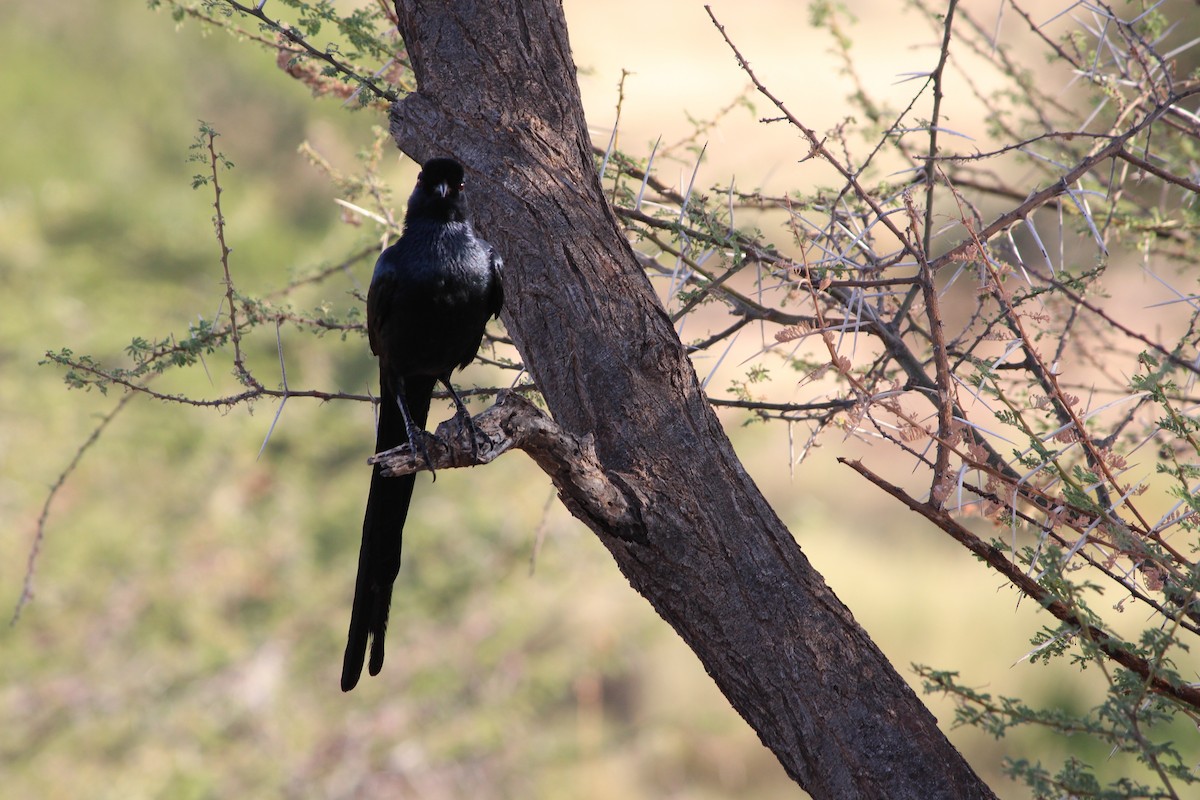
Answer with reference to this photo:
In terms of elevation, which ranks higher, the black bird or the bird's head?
the bird's head

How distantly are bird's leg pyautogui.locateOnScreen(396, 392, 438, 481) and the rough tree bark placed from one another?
0.28 meters

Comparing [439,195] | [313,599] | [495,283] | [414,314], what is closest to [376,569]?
[414,314]

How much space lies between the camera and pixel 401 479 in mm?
2793

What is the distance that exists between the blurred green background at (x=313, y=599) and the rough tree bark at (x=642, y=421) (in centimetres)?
383

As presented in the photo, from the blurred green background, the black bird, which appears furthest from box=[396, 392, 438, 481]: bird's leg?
the blurred green background

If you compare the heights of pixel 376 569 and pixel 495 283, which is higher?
pixel 495 283

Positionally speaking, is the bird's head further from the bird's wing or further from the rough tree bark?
the bird's wing

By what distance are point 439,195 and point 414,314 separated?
0.30 m

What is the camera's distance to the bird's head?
2676 mm

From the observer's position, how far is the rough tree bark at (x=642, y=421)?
2.17 m

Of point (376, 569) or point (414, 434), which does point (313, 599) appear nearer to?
point (376, 569)

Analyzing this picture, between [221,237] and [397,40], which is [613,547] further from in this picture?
[397,40]

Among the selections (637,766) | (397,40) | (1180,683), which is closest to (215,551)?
(637,766)

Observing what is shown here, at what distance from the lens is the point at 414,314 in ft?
9.15
